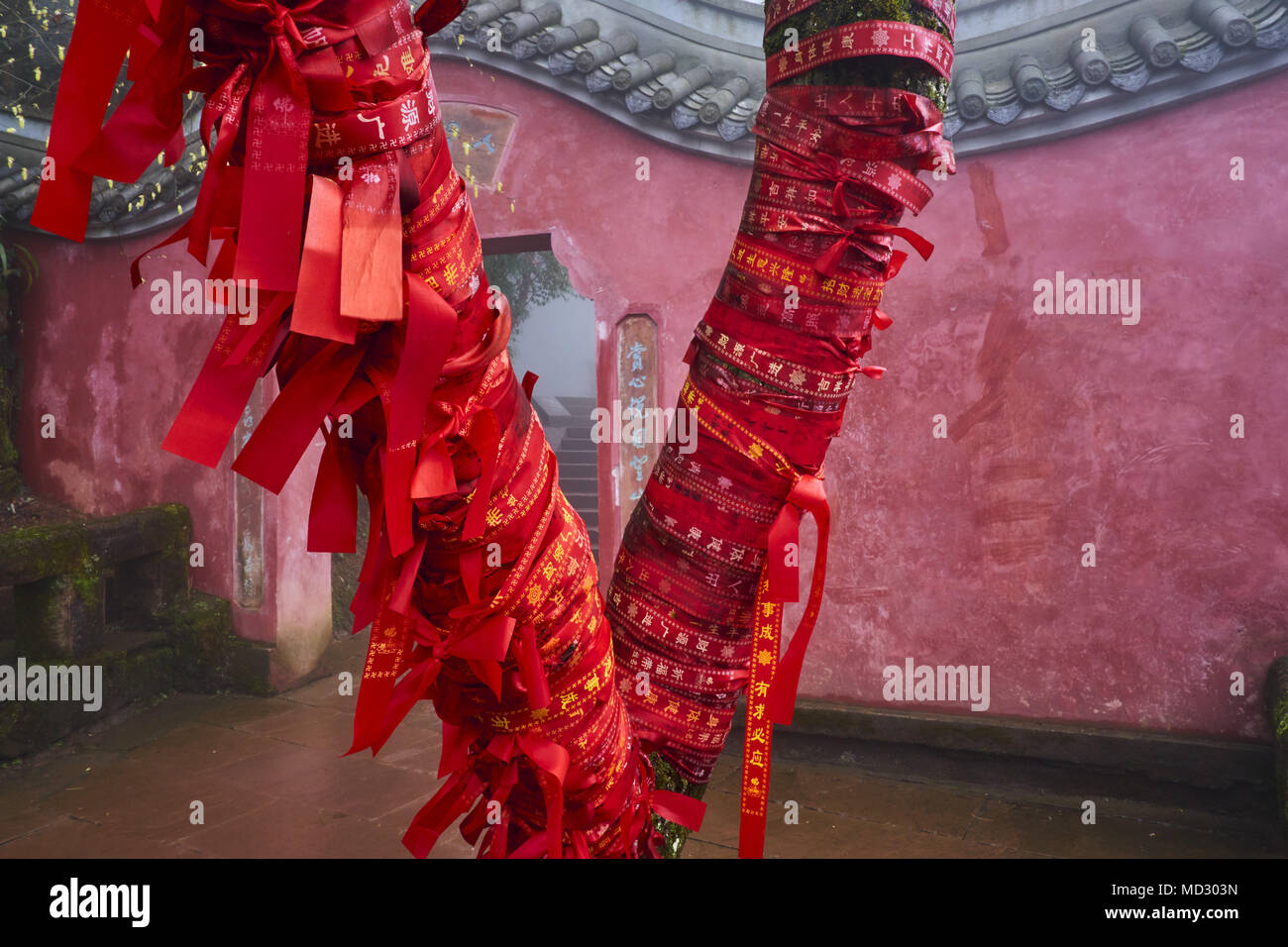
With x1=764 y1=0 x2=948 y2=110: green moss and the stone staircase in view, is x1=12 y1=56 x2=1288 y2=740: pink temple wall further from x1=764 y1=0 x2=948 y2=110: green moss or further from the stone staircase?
the stone staircase

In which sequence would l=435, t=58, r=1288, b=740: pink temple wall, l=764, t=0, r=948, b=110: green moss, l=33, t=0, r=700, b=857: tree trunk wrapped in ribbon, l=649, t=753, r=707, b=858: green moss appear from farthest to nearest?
l=435, t=58, r=1288, b=740: pink temple wall → l=649, t=753, r=707, b=858: green moss → l=764, t=0, r=948, b=110: green moss → l=33, t=0, r=700, b=857: tree trunk wrapped in ribbon

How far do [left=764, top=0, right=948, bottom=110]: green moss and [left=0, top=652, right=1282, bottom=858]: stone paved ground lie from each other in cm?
279

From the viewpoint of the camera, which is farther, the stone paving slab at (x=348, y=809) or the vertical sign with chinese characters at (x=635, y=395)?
the vertical sign with chinese characters at (x=635, y=395)

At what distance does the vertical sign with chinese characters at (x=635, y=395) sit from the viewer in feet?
13.7

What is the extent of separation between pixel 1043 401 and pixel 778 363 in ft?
10.1

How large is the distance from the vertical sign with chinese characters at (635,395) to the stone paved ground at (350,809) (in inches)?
51.1

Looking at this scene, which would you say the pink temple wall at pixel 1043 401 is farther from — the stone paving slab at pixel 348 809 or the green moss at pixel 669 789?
the green moss at pixel 669 789

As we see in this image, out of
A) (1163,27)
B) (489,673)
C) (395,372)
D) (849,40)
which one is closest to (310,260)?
(395,372)

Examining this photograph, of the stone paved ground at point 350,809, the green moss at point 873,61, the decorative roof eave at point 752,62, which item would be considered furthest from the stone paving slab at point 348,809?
the green moss at point 873,61

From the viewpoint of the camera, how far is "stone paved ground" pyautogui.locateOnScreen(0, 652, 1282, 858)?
3223 millimetres

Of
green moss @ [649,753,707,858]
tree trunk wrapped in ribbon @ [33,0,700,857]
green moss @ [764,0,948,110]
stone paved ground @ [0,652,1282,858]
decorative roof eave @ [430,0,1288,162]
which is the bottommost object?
stone paved ground @ [0,652,1282,858]

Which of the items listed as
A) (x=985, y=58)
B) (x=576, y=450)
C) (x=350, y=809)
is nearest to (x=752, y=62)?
(x=985, y=58)

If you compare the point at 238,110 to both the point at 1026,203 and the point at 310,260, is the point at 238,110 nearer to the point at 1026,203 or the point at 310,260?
the point at 310,260

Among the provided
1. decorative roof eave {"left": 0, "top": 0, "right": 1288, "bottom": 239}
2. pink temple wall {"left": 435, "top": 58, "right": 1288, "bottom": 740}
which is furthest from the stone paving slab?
decorative roof eave {"left": 0, "top": 0, "right": 1288, "bottom": 239}
